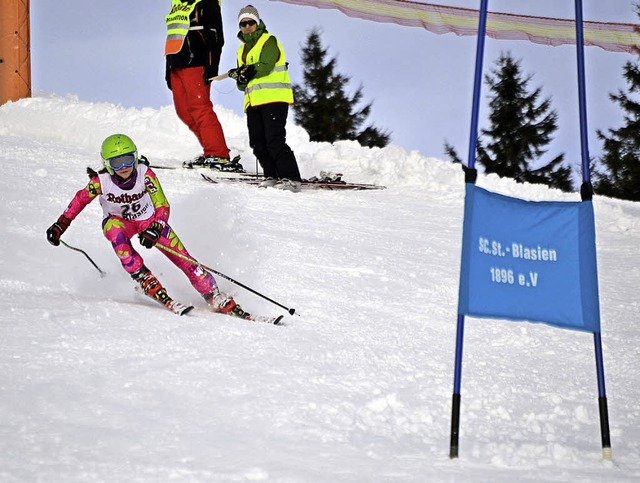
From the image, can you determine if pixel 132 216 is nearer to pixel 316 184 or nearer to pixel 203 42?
pixel 316 184

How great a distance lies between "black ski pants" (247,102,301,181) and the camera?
9.69 metres

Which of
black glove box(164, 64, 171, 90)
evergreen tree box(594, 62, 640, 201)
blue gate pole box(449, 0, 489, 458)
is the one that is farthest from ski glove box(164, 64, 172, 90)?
evergreen tree box(594, 62, 640, 201)

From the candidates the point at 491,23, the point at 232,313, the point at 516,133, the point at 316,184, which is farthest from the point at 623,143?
the point at 232,313

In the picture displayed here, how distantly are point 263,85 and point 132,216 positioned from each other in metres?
4.26

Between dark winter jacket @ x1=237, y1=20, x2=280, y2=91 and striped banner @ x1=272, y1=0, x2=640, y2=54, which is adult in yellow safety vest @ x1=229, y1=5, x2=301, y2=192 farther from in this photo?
striped banner @ x1=272, y1=0, x2=640, y2=54

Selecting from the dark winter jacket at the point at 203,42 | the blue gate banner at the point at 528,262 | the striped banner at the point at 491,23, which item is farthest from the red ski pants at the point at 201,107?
the blue gate banner at the point at 528,262

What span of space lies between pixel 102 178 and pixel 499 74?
27703 mm

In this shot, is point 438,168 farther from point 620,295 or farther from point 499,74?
point 499,74

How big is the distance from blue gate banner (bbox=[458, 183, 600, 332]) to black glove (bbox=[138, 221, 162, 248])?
8.11 ft

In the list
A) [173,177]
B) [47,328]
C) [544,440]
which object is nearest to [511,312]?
[544,440]

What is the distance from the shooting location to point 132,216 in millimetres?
5781

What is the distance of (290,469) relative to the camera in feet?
9.89

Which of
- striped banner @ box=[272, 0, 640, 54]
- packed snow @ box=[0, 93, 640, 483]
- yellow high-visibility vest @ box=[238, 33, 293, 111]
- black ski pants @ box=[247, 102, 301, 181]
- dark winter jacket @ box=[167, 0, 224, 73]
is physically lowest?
packed snow @ box=[0, 93, 640, 483]

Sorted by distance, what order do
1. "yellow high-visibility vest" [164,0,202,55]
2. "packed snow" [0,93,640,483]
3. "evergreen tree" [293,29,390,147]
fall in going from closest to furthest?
"packed snow" [0,93,640,483]
"yellow high-visibility vest" [164,0,202,55]
"evergreen tree" [293,29,390,147]
